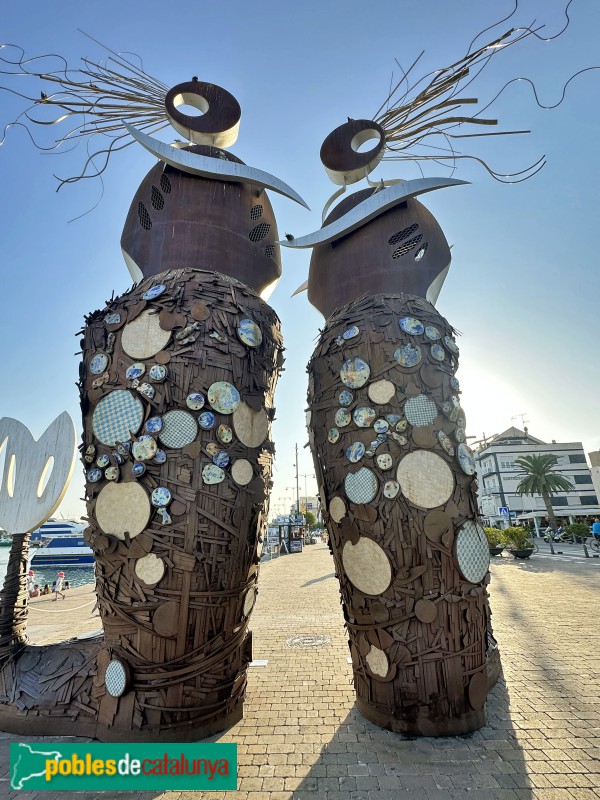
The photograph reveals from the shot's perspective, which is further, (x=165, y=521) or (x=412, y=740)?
(x=165, y=521)

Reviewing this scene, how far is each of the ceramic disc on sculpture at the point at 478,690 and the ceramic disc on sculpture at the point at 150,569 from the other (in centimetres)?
317

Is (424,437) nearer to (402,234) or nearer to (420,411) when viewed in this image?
(420,411)

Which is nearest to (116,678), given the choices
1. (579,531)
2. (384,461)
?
(384,461)

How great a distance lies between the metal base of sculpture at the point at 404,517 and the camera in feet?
13.0

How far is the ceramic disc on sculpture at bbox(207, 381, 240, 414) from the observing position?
4.35 metres

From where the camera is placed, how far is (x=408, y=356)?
4.61m

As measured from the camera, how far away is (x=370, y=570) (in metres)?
4.26

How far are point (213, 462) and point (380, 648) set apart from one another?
2514 millimetres

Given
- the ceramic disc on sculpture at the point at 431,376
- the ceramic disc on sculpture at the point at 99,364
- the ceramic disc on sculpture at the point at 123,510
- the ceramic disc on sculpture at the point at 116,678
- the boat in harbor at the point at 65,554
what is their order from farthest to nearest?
the boat in harbor at the point at 65,554 → the ceramic disc on sculpture at the point at 431,376 → the ceramic disc on sculpture at the point at 99,364 → the ceramic disc on sculpture at the point at 123,510 → the ceramic disc on sculpture at the point at 116,678

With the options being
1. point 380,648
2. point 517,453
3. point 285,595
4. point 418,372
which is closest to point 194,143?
point 418,372

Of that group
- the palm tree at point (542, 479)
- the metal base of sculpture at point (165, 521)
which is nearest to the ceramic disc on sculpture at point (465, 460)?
the metal base of sculpture at point (165, 521)

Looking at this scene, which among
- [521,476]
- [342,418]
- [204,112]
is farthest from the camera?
[521,476]

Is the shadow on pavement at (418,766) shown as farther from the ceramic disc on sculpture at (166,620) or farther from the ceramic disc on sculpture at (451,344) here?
the ceramic disc on sculpture at (451,344)

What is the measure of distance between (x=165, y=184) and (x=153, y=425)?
10.4 feet
